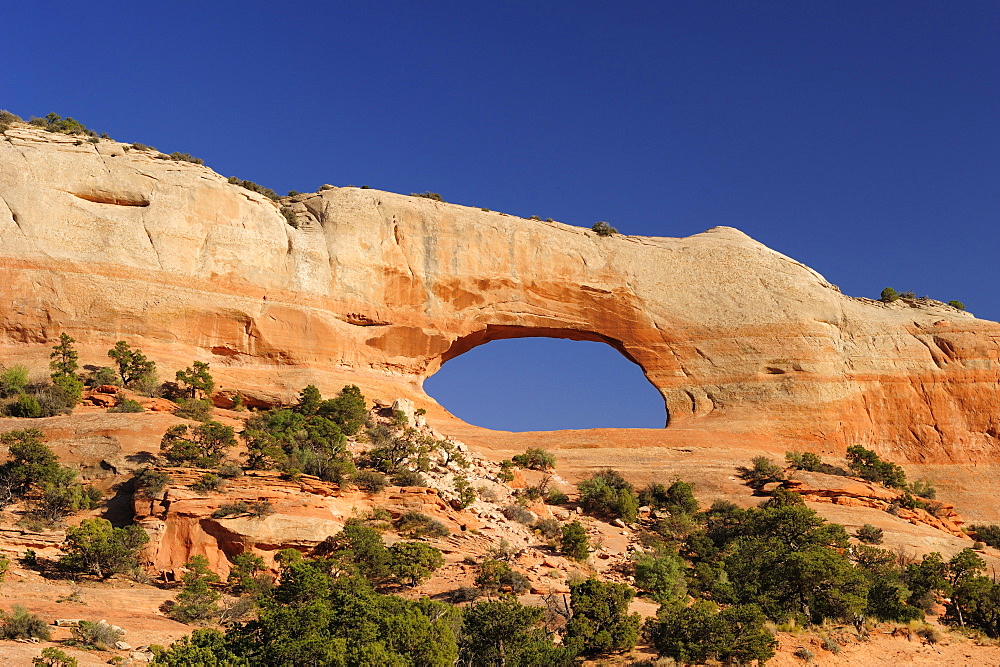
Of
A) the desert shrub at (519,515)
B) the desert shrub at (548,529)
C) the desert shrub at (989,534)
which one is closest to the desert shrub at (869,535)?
the desert shrub at (989,534)

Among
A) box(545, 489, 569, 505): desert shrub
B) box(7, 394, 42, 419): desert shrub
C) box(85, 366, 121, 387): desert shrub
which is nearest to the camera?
box(7, 394, 42, 419): desert shrub

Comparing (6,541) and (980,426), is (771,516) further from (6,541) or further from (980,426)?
(6,541)

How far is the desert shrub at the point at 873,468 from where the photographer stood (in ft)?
115

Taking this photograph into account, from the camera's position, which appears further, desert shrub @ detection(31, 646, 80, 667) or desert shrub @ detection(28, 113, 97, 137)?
desert shrub @ detection(28, 113, 97, 137)

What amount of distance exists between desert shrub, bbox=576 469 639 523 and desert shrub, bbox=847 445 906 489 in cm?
1015

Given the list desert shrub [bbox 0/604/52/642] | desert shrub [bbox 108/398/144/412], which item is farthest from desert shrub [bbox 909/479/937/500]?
desert shrub [bbox 0/604/52/642]

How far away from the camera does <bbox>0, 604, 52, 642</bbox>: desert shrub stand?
14.9 meters

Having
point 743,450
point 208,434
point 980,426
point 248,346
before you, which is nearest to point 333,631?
point 208,434

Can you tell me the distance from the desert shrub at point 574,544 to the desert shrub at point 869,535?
906cm

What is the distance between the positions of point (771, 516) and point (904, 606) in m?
5.58

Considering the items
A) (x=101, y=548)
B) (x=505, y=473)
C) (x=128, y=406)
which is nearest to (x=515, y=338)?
(x=505, y=473)

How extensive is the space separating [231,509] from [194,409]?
754 centimetres

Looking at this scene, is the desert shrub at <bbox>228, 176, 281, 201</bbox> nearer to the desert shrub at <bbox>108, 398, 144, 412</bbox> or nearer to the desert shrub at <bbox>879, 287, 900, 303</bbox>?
the desert shrub at <bbox>108, 398, 144, 412</bbox>

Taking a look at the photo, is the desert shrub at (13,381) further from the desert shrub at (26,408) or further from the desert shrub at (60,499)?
the desert shrub at (60,499)
